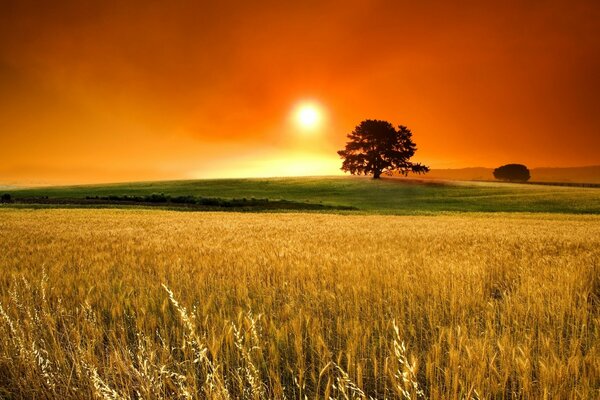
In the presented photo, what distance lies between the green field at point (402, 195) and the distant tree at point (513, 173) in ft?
371

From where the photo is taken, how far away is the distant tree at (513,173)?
170 meters

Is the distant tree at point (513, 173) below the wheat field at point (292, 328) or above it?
above

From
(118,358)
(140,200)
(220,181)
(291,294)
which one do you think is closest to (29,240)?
(291,294)

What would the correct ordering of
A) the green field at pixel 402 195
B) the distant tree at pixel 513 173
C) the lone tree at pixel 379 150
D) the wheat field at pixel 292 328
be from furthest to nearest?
the distant tree at pixel 513 173 < the lone tree at pixel 379 150 < the green field at pixel 402 195 < the wheat field at pixel 292 328

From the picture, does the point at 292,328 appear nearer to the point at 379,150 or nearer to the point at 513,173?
the point at 379,150

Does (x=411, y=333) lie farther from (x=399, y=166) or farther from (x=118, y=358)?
(x=399, y=166)

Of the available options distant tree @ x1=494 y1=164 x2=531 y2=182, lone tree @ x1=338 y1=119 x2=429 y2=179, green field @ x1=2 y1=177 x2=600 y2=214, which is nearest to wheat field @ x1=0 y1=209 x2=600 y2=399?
green field @ x1=2 y1=177 x2=600 y2=214

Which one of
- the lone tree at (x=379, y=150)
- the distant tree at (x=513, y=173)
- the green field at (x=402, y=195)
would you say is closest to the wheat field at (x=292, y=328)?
the green field at (x=402, y=195)

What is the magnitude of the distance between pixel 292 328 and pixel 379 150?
7991 cm

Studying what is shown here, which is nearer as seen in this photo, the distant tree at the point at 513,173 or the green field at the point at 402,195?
the green field at the point at 402,195

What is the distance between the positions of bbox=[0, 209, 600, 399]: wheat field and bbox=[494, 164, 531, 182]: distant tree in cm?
18349

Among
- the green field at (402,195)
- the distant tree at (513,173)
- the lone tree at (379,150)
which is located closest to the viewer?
the green field at (402,195)

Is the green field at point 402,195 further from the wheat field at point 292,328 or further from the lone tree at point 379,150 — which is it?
the wheat field at point 292,328

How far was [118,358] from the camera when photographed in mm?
2938
